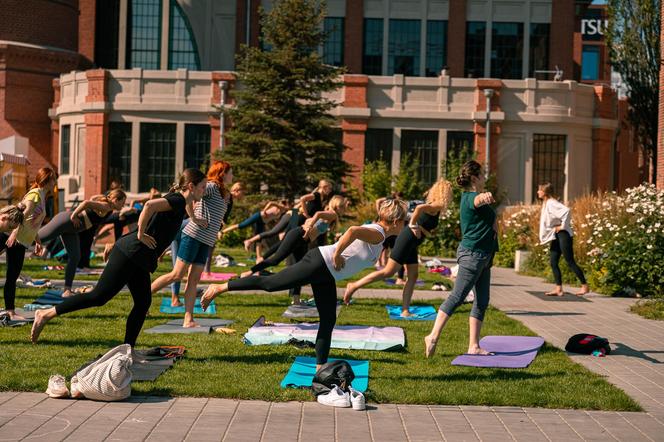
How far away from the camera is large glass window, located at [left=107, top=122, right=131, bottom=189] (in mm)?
39688

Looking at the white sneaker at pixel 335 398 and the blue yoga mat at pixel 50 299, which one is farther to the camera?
the blue yoga mat at pixel 50 299

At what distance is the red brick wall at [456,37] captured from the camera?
156 ft

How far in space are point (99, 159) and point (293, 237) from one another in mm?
27854

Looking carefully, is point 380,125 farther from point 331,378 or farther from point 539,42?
point 331,378

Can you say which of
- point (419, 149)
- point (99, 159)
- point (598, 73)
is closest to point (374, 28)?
point (419, 149)

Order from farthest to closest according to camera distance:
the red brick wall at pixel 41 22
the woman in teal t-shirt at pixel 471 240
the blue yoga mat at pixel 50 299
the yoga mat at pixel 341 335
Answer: the red brick wall at pixel 41 22, the blue yoga mat at pixel 50 299, the yoga mat at pixel 341 335, the woman in teal t-shirt at pixel 471 240

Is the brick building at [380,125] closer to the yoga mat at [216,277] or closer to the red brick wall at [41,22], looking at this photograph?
the red brick wall at [41,22]

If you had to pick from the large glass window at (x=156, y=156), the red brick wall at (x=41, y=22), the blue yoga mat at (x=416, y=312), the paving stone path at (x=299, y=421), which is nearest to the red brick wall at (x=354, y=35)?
the large glass window at (x=156, y=156)

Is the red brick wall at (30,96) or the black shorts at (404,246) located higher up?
the red brick wall at (30,96)

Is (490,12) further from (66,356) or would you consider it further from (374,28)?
(66,356)

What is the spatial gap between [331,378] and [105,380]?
1.67m

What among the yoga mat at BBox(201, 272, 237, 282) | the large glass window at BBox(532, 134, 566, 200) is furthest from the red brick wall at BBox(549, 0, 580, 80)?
the yoga mat at BBox(201, 272, 237, 282)

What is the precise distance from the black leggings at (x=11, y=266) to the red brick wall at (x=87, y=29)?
40.4 meters

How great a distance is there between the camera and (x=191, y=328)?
35.8 feet
